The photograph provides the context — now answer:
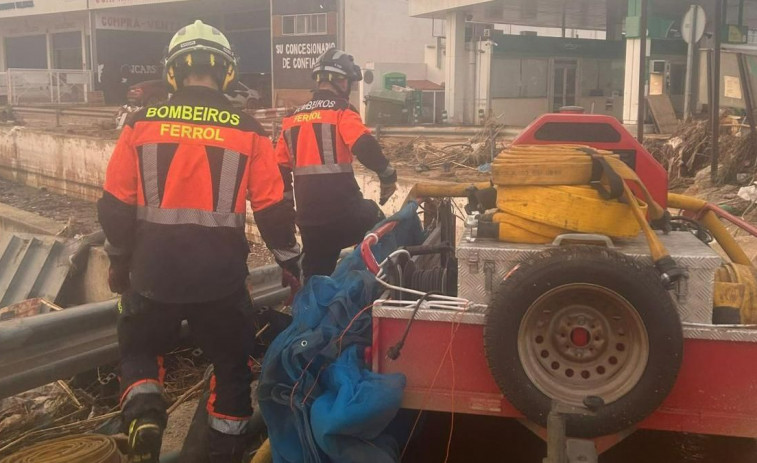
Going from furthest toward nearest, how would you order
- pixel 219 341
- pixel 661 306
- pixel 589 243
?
1. pixel 219 341
2. pixel 589 243
3. pixel 661 306

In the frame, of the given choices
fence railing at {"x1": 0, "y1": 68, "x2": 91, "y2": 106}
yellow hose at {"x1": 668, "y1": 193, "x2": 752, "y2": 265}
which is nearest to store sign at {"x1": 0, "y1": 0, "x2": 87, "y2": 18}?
fence railing at {"x1": 0, "y1": 68, "x2": 91, "y2": 106}

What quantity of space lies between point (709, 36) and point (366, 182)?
14.1 m

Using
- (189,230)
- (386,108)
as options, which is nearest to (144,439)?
(189,230)

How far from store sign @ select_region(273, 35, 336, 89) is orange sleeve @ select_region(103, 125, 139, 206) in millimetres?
28381

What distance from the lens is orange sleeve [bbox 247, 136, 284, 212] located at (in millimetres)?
3727

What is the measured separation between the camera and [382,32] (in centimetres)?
3173

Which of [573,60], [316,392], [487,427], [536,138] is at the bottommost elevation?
[487,427]

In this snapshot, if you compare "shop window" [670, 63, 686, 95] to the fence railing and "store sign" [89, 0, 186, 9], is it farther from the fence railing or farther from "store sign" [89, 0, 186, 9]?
the fence railing

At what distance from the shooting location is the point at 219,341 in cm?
367

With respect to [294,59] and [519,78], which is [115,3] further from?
[519,78]

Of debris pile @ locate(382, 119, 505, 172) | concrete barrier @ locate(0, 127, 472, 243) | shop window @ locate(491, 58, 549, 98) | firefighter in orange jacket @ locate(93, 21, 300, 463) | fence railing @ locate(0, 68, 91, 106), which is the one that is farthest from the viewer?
fence railing @ locate(0, 68, 91, 106)

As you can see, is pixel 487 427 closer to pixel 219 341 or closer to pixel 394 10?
pixel 219 341

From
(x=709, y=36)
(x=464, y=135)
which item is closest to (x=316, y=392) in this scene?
(x=464, y=135)

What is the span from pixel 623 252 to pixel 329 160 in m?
2.95
